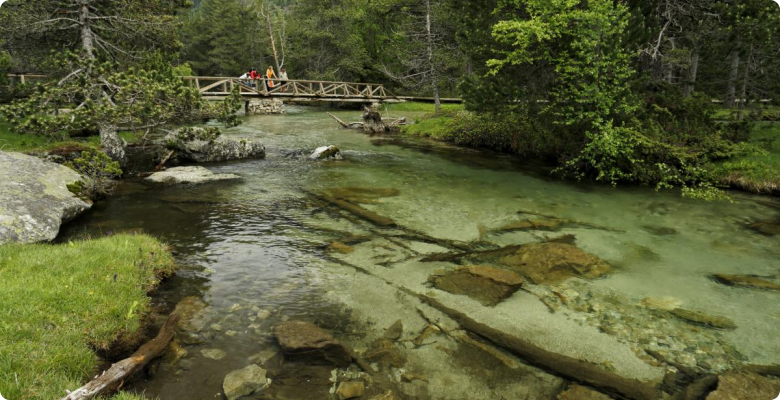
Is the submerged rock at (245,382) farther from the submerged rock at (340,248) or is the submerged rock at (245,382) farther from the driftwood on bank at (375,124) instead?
the driftwood on bank at (375,124)

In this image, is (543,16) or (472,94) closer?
(543,16)

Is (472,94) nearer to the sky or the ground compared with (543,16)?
nearer to the ground

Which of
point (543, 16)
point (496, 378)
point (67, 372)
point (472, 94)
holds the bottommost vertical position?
point (496, 378)

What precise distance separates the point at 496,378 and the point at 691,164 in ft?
43.2

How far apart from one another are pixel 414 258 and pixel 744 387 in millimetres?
5755

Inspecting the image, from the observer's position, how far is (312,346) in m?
5.89

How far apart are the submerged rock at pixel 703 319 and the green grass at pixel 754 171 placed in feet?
33.3

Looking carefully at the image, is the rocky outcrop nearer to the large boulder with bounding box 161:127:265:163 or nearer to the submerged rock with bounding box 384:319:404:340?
the large boulder with bounding box 161:127:265:163

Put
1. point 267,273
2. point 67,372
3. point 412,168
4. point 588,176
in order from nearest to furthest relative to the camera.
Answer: point 67,372, point 267,273, point 588,176, point 412,168

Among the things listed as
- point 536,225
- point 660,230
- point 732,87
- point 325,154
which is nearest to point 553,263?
point 536,225

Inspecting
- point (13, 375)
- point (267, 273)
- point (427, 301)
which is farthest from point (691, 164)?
point (13, 375)

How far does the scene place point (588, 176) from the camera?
54.0 feet

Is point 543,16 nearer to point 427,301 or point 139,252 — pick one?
point 427,301

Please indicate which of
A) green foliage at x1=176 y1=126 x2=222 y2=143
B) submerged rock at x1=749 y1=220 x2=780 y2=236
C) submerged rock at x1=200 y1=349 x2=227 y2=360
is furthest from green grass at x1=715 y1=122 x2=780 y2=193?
green foliage at x1=176 y1=126 x2=222 y2=143
